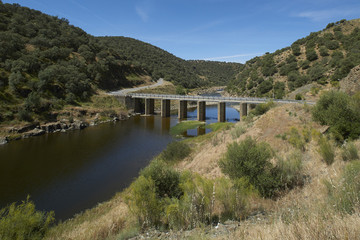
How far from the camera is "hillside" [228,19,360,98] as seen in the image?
46716 millimetres

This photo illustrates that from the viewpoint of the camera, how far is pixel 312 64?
56.9 m

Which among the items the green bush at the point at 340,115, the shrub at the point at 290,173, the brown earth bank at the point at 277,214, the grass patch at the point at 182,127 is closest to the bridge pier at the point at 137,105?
the grass patch at the point at 182,127

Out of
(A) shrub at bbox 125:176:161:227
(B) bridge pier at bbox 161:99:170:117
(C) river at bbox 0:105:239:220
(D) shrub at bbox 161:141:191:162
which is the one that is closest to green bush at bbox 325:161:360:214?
(A) shrub at bbox 125:176:161:227

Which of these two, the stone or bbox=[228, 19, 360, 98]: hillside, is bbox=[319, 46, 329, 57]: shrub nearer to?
bbox=[228, 19, 360, 98]: hillside

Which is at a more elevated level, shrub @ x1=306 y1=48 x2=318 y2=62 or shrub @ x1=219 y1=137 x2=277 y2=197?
shrub @ x1=306 y1=48 x2=318 y2=62

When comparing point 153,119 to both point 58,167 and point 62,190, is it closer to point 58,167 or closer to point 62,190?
point 58,167

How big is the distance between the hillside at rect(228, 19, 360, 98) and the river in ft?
110

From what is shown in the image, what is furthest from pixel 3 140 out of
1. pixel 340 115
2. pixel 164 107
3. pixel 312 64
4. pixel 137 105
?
pixel 312 64

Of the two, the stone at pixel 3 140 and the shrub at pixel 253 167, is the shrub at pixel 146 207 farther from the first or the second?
the stone at pixel 3 140

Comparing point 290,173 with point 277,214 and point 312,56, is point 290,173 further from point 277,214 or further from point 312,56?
point 312,56

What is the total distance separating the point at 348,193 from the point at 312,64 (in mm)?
64217

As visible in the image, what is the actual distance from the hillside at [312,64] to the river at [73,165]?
33.5 metres

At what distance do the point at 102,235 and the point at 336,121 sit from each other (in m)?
13.8

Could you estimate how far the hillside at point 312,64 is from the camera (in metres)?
46.7
